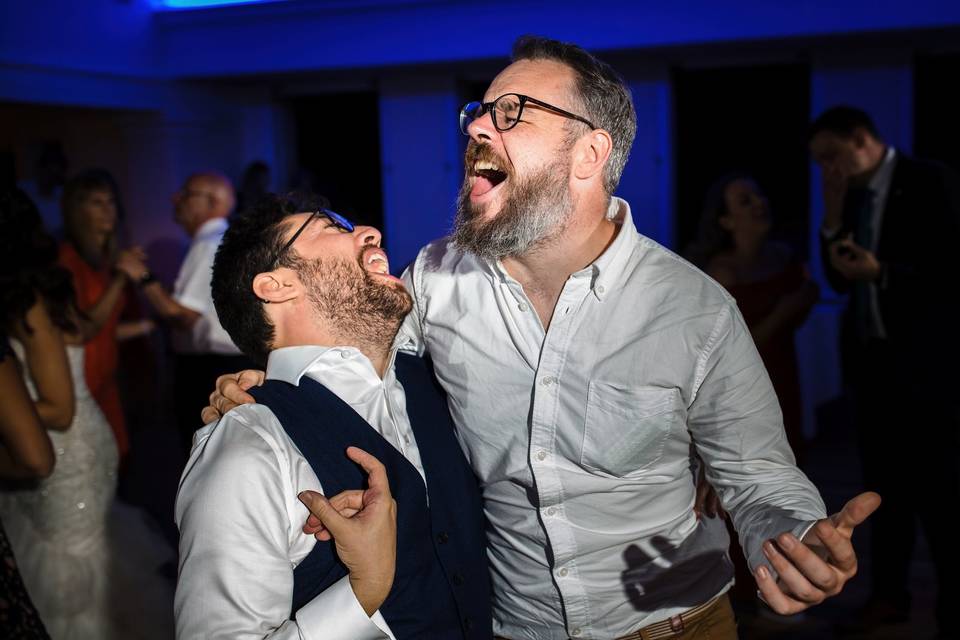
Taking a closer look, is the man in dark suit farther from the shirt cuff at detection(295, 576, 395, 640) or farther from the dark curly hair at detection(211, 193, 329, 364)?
the shirt cuff at detection(295, 576, 395, 640)

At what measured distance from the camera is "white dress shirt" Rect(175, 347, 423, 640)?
1.29 meters

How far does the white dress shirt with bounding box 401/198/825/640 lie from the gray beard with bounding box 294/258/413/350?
0.52 feet

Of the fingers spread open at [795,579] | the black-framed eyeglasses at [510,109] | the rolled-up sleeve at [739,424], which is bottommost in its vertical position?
the fingers spread open at [795,579]

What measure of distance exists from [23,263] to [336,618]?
1770 millimetres

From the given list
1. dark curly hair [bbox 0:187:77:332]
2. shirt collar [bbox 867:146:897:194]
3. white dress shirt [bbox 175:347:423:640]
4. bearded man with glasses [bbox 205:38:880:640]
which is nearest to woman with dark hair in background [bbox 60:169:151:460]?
dark curly hair [bbox 0:187:77:332]

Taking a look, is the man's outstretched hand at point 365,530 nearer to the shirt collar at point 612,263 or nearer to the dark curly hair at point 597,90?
the shirt collar at point 612,263

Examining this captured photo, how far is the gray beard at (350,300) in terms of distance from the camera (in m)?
1.66

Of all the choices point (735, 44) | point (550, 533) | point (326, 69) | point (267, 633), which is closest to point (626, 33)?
point (735, 44)

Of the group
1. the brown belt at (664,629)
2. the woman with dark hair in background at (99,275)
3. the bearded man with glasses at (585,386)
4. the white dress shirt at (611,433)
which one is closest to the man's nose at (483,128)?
the bearded man with glasses at (585,386)

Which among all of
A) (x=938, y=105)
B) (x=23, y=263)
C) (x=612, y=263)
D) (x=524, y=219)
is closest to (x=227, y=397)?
(x=524, y=219)

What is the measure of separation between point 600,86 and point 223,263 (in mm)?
765

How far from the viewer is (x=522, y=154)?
1718mm

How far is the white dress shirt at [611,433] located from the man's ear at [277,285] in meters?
0.31

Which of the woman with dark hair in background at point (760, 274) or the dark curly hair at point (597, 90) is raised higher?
the dark curly hair at point (597, 90)
